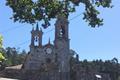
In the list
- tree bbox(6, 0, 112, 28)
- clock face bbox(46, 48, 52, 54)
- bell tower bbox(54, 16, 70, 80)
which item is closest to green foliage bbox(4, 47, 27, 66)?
clock face bbox(46, 48, 52, 54)

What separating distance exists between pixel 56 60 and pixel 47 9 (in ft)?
187

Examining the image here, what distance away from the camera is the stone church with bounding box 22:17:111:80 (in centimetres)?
5404

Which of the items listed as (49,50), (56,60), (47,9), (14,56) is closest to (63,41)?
(56,60)

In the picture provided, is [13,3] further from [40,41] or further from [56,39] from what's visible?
[40,41]

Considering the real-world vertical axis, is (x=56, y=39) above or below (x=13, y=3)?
above

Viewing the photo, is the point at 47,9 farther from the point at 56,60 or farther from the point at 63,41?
the point at 56,60

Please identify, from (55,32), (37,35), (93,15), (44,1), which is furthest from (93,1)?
(37,35)

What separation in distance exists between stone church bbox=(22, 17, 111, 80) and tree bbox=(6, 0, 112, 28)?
1.58 meters

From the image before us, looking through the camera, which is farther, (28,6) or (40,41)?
(40,41)

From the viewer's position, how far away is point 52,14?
19906 mm

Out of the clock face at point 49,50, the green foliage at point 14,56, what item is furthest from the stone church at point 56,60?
the green foliage at point 14,56

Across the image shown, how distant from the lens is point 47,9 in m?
19.7

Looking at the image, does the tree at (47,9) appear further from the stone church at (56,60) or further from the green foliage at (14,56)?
the green foliage at (14,56)

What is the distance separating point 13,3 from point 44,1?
57.4 inches
